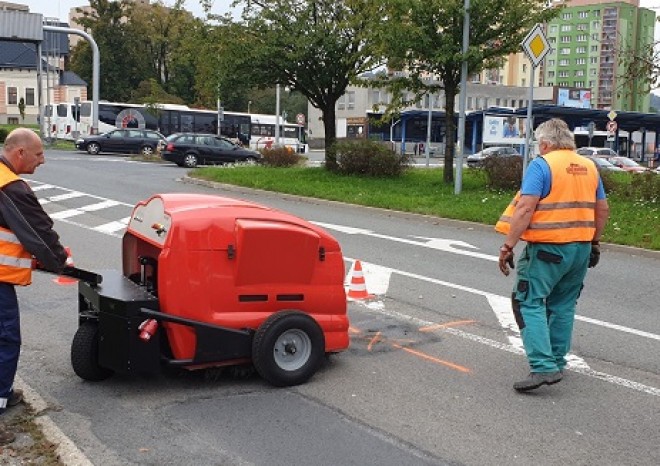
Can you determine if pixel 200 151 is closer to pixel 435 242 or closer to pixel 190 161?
pixel 190 161

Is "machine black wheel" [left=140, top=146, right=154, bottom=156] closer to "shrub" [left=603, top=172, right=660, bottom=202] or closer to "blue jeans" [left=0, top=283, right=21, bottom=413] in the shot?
"shrub" [left=603, top=172, right=660, bottom=202]

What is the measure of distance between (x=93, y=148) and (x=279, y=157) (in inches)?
614

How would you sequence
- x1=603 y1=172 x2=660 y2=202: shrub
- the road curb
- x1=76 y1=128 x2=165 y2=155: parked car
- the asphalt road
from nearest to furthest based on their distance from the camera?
the asphalt road, the road curb, x1=603 y1=172 x2=660 y2=202: shrub, x1=76 y1=128 x2=165 y2=155: parked car

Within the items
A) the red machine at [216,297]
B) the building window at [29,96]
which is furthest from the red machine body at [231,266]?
the building window at [29,96]

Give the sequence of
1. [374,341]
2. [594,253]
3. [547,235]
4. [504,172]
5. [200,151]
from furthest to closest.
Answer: [200,151] → [504,172] → [374,341] → [594,253] → [547,235]

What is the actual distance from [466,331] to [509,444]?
2561mm

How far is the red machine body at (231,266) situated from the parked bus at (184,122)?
42.3 metres

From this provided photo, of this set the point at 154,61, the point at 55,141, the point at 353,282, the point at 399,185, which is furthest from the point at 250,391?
the point at 154,61

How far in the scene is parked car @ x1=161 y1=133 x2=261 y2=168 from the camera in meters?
32.9

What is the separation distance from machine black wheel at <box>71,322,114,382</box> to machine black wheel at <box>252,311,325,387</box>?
111 cm

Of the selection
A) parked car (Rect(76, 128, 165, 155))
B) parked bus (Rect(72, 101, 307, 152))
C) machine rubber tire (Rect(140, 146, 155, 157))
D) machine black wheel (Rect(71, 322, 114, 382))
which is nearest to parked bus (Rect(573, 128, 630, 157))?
parked bus (Rect(72, 101, 307, 152))

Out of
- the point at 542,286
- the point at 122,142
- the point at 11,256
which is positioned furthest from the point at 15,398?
the point at 122,142

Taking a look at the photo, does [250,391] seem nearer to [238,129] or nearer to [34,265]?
[34,265]

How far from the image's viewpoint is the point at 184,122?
176ft
